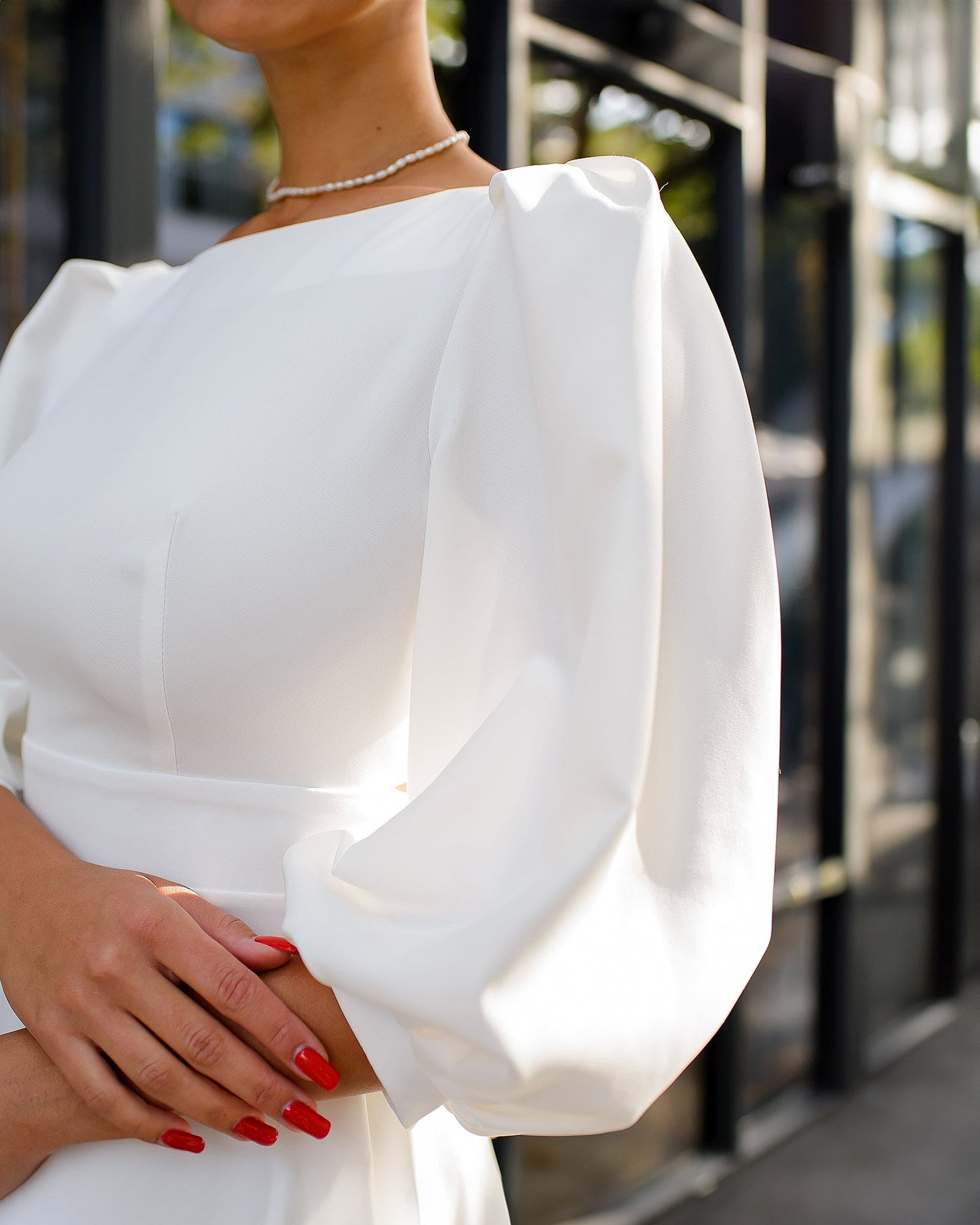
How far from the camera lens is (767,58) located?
3.17 meters

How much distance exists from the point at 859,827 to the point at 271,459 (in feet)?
10.4

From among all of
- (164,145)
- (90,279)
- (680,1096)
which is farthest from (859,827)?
(90,279)

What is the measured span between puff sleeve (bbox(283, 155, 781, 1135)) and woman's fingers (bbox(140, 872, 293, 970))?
56 millimetres

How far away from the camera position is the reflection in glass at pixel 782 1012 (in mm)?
3338

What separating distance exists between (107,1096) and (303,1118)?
12cm

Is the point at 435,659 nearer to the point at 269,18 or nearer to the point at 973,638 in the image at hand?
the point at 269,18

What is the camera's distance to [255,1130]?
747 mm

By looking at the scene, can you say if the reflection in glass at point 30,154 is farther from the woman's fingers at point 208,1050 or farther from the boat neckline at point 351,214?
the woman's fingers at point 208,1050

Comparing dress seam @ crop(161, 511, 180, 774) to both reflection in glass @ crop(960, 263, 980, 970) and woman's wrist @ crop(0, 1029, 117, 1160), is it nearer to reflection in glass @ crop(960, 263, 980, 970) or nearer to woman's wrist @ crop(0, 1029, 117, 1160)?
woman's wrist @ crop(0, 1029, 117, 1160)

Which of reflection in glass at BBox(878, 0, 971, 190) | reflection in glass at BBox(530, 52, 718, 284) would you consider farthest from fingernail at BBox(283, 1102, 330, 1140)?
reflection in glass at BBox(878, 0, 971, 190)

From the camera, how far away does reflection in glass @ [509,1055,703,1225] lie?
2.65 m

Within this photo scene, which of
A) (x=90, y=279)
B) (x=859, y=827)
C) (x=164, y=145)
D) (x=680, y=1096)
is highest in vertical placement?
(x=164, y=145)

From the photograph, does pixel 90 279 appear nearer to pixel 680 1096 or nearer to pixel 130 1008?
pixel 130 1008

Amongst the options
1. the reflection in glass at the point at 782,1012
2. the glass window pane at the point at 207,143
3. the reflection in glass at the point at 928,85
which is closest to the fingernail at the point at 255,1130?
the glass window pane at the point at 207,143
